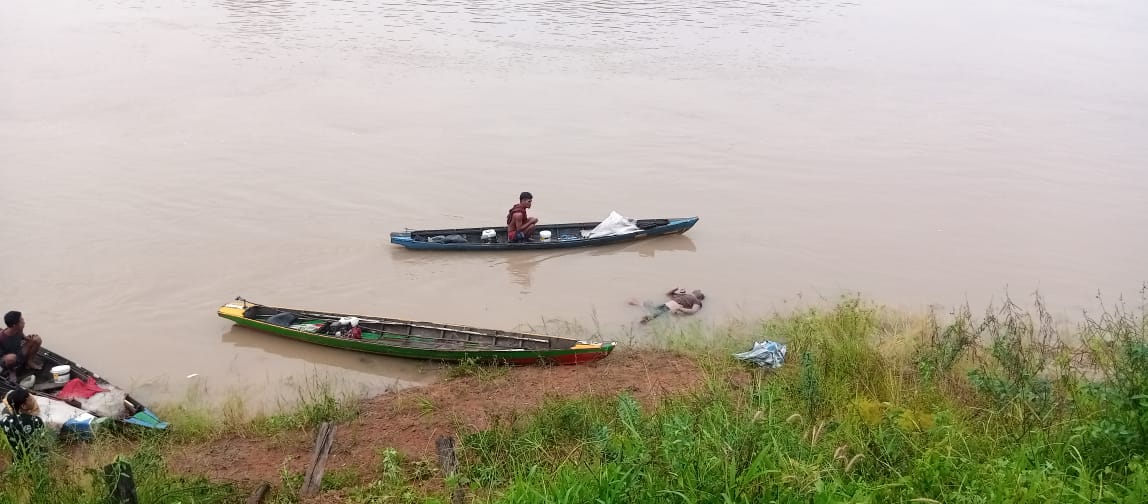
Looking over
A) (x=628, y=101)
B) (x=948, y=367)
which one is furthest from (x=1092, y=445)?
(x=628, y=101)

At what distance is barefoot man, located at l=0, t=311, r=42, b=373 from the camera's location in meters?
7.98

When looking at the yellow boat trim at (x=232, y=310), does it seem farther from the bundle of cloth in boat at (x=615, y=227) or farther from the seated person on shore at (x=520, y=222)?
the bundle of cloth in boat at (x=615, y=227)

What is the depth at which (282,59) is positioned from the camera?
2241 cm

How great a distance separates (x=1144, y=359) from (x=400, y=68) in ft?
65.8

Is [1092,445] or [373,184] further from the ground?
[1092,445]

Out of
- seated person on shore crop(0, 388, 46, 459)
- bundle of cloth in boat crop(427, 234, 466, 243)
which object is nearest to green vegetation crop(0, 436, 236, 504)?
seated person on shore crop(0, 388, 46, 459)

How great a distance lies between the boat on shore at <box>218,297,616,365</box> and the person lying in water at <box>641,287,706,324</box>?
5.89ft

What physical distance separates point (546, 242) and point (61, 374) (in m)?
6.26

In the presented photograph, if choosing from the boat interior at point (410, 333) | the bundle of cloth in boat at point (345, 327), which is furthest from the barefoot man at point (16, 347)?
the bundle of cloth in boat at point (345, 327)

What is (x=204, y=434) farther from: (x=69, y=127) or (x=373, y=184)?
(x=69, y=127)

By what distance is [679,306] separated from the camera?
10.5 meters

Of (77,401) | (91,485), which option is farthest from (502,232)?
(91,485)

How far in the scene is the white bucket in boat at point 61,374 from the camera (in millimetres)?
8031

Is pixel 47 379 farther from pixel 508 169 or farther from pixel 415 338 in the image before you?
pixel 508 169
